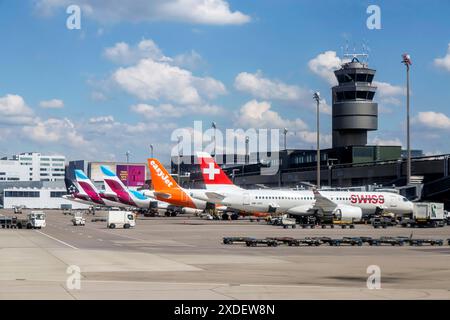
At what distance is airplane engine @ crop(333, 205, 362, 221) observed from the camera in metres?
85.3

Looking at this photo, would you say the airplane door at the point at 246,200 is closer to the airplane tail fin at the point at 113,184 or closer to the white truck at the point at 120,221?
the white truck at the point at 120,221

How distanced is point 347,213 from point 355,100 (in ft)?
249

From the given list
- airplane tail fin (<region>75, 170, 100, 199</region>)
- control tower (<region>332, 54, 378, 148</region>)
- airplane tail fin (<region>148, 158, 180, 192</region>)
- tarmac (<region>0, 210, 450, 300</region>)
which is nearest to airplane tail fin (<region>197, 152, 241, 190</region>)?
airplane tail fin (<region>148, 158, 180, 192</region>)

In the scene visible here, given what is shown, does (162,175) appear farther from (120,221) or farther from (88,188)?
(88,188)

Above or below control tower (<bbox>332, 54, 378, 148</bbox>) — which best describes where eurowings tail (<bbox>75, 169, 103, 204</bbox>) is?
below

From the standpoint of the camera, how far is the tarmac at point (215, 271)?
24812 millimetres

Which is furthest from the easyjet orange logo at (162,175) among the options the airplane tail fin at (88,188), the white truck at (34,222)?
the airplane tail fin at (88,188)

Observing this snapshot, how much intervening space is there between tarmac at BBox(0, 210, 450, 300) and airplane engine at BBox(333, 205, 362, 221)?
32.1 meters

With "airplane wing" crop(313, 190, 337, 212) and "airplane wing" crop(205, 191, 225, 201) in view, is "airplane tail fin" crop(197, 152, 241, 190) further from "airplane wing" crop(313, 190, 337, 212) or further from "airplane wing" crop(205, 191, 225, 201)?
"airplane wing" crop(313, 190, 337, 212)
